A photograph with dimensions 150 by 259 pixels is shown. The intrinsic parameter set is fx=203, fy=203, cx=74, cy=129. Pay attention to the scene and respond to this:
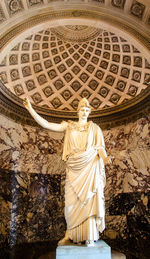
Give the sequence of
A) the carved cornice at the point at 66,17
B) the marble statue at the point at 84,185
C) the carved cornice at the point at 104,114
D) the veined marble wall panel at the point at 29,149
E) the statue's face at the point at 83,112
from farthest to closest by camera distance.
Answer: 1. the carved cornice at the point at 104,114
2. the veined marble wall panel at the point at 29,149
3. the carved cornice at the point at 66,17
4. the statue's face at the point at 83,112
5. the marble statue at the point at 84,185

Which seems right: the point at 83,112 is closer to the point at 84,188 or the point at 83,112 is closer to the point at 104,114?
the point at 84,188

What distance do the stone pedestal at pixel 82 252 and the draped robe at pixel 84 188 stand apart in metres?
0.21

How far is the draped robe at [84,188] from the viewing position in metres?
3.71

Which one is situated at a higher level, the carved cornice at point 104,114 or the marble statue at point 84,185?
the carved cornice at point 104,114

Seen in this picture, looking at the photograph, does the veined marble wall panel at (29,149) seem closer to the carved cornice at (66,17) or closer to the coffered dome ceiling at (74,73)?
the coffered dome ceiling at (74,73)

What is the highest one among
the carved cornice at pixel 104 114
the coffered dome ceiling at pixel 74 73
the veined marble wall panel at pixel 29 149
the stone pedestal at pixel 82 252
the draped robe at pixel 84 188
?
the coffered dome ceiling at pixel 74 73

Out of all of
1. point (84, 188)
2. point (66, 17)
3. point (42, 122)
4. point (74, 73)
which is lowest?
point (84, 188)

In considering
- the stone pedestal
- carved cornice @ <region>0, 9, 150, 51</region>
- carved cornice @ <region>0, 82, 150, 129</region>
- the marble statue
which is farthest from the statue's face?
carved cornice @ <region>0, 82, 150, 129</region>

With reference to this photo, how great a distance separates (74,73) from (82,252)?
7236 mm

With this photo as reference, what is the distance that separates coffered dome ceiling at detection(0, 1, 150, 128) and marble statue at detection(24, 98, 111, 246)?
13.2ft

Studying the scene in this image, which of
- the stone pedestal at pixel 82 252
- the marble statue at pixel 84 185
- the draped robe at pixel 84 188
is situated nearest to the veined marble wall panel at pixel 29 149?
the marble statue at pixel 84 185

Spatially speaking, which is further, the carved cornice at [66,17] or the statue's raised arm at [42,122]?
the carved cornice at [66,17]

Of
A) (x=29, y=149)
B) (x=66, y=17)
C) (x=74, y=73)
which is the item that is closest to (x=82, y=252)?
(x=29, y=149)

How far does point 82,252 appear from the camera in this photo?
333 cm
